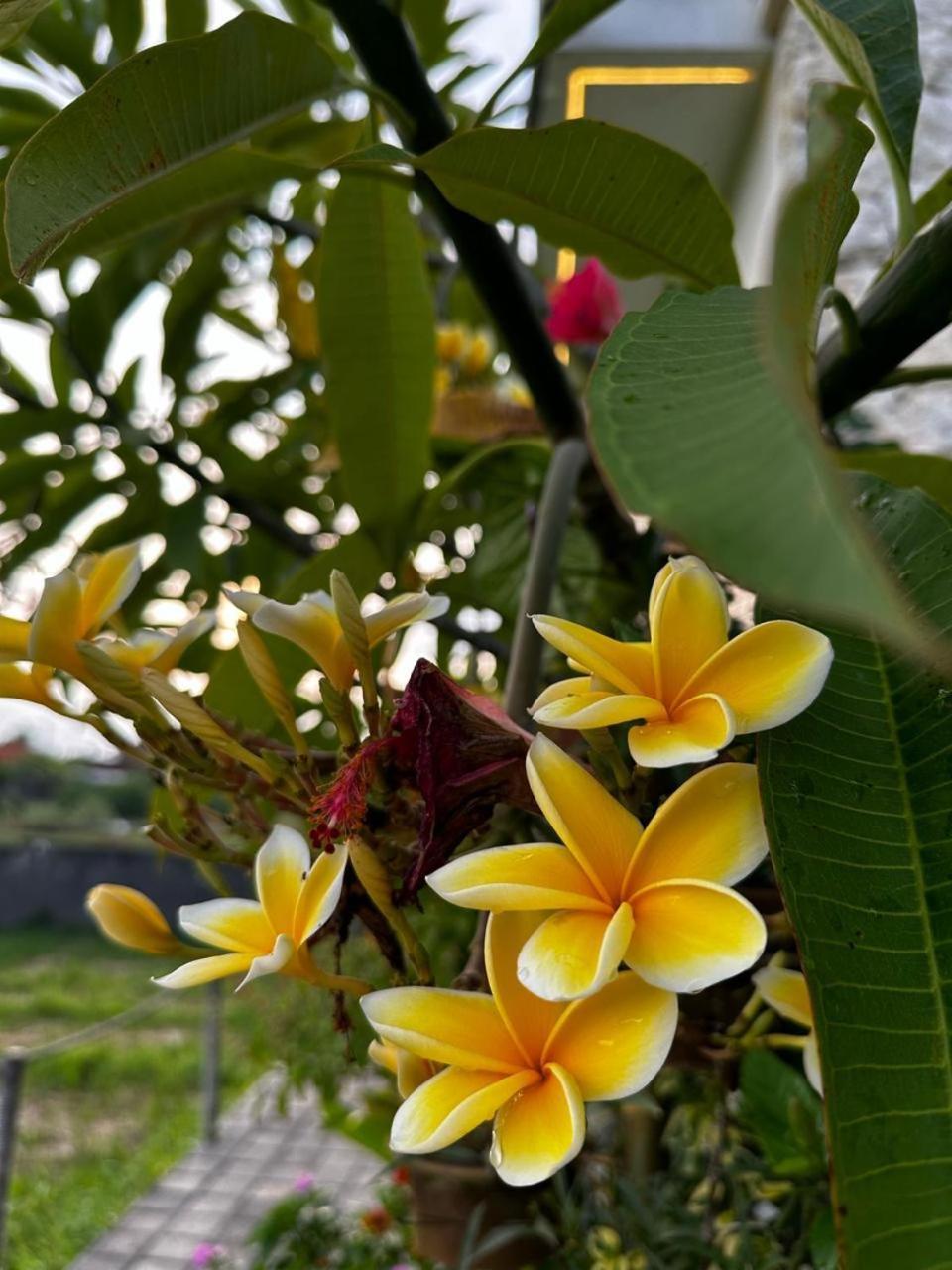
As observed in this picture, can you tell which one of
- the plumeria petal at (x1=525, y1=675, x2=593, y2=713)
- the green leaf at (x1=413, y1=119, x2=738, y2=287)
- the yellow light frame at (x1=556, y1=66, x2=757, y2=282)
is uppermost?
the yellow light frame at (x1=556, y1=66, x2=757, y2=282)

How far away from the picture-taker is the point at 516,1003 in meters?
0.21

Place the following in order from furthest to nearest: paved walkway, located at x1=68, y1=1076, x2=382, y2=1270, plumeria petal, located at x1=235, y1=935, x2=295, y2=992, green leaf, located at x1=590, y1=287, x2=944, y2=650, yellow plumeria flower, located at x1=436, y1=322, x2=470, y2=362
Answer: paved walkway, located at x1=68, y1=1076, x2=382, y2=1270, yellow plumeria flower, located at x1=436, y1=322, x2=470, y2=362, plumeria petal, located at x1=235, y1=935, x2=295, y2=992, green leaf, located at x1=590, y1=287, x2=944, y2=650

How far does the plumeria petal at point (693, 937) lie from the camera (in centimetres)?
18

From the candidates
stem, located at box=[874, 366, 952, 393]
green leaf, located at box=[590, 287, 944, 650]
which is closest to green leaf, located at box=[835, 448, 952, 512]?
stem, located at box=[874, 366, 952, 393]

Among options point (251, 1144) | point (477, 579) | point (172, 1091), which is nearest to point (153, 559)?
point (477, 579)

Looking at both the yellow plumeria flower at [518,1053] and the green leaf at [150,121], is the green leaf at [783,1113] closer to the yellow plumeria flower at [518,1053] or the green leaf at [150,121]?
the yellow plumeria flower at [518,1053]

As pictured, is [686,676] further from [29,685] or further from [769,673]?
[29,685]

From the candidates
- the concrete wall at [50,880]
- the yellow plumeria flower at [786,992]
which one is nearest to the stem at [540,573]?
the yellow plumeria flower at [786,992]

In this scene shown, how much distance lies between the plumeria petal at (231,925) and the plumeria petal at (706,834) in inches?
3.9

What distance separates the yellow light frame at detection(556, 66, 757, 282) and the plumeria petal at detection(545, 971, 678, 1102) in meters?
1.14

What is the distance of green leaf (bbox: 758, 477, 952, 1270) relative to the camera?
172mm

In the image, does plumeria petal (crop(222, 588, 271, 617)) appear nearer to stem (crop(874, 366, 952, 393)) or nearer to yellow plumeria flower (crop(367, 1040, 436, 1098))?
yellow plumeria flower (crop(367, 1040, 436, 1098))

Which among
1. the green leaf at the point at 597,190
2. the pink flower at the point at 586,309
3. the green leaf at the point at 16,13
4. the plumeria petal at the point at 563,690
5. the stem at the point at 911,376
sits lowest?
the plumeria petal at the point at 563,690

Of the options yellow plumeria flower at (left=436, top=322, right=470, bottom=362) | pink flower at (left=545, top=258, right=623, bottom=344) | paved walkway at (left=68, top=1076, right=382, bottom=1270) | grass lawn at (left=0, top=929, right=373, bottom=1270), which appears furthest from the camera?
paved walkway at (left=68, top=1076, right=382, bottom=1270)
